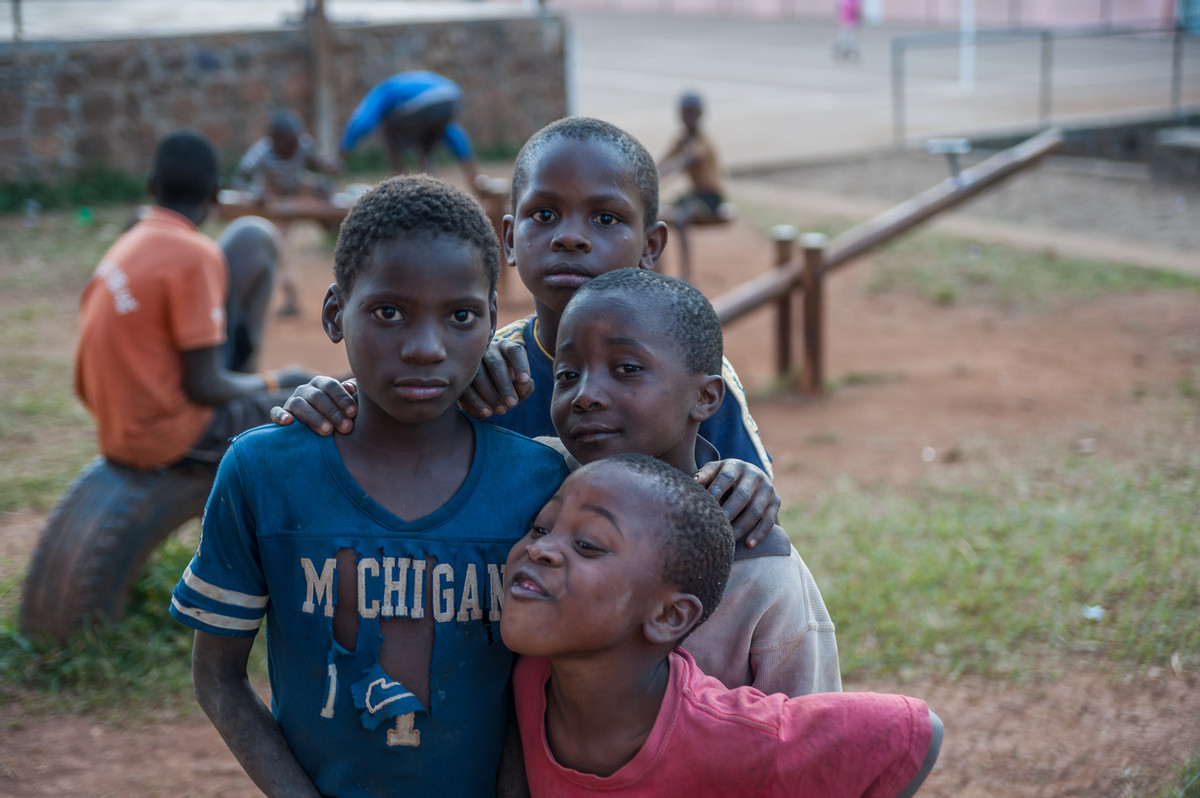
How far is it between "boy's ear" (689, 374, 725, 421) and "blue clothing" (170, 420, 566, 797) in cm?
31

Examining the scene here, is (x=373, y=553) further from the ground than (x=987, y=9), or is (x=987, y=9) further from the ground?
(x=987, y=9)

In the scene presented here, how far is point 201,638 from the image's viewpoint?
68.5 inches

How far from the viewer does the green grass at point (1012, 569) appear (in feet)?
12.4

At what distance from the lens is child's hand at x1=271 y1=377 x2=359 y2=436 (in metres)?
1.70

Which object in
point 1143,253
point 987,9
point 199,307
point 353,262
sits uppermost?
point 987,9

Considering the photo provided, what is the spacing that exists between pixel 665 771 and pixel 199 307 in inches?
109

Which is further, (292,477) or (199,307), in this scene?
(199,307)

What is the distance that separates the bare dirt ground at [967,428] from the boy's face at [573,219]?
187 cm

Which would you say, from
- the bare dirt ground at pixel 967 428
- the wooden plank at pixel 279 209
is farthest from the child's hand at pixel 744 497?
the wooden plank at pixel 279 209

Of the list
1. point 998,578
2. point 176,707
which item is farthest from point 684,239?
point 176,707

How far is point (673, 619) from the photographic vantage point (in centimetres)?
163

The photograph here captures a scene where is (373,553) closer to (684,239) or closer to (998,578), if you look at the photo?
Answer: (998,578)

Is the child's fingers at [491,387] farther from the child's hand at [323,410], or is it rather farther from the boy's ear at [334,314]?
the child's hand at [323,410]

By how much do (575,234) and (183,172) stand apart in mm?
2299
